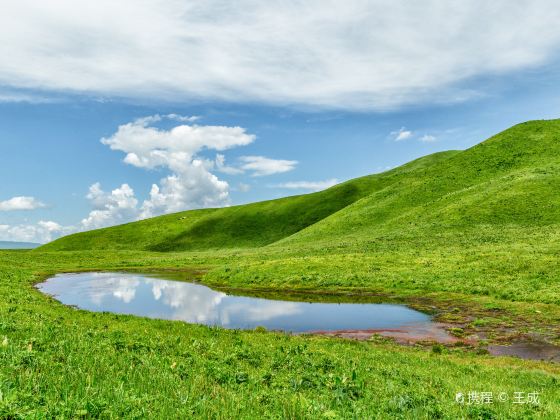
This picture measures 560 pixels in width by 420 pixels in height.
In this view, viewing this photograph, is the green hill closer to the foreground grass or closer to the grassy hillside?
the grassy hillside

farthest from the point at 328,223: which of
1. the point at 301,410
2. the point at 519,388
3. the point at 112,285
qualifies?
the point at 301,410

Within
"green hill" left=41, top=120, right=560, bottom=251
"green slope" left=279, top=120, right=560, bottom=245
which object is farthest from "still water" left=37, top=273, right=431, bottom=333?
"green slope" left=279, top=120, right=560, bottom=245

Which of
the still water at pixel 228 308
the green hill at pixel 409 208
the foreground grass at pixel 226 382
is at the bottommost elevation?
the still water at pixel 228 308

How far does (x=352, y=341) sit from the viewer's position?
2652cm

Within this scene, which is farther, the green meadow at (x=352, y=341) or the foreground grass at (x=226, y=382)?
the green meadow at (x=352, y=341)

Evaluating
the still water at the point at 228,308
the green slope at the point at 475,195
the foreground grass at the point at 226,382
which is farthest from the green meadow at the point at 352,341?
the still water at the point at 228,308

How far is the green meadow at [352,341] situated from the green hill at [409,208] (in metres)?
0.74

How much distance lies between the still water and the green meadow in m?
3.89

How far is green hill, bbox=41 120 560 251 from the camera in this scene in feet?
299

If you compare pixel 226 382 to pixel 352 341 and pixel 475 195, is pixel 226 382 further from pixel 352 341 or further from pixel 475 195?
pixel 475 195

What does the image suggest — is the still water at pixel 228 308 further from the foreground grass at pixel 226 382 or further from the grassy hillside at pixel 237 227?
the grassy hillside at pixel 237 227

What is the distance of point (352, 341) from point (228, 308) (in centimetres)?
1879

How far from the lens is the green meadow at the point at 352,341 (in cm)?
907

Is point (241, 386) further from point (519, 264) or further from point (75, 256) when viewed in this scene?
point (75, 256)
